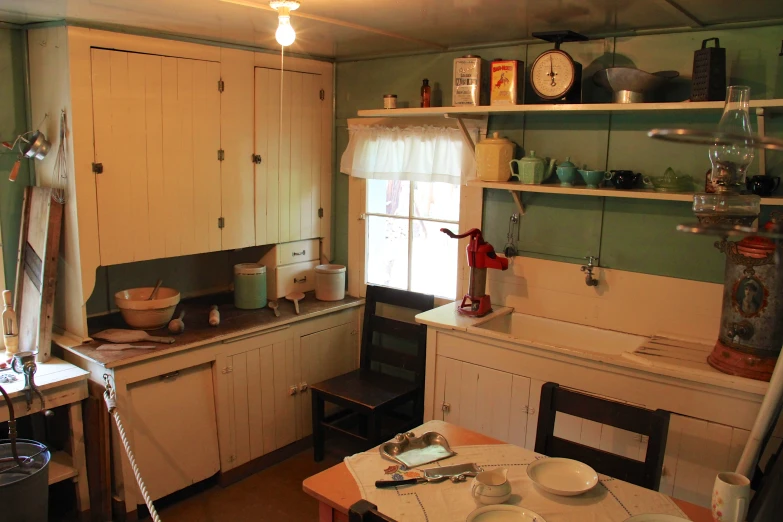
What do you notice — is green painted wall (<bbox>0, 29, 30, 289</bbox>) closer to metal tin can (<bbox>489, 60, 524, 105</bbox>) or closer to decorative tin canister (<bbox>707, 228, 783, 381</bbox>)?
metal tin can (<bbox>489, 60, 524, 105</bbox>)

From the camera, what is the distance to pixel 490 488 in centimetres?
185

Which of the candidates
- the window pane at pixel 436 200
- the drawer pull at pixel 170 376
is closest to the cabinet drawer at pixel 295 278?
the window pane at pixel 436 200

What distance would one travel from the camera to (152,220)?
10.5 ft

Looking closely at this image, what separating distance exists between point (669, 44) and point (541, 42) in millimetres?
623

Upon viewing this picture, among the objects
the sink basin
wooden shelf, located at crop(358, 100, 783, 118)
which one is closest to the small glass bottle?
wooden shelf, located at crop(358, 100, 783, 118)

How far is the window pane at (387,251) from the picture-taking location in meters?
3.95

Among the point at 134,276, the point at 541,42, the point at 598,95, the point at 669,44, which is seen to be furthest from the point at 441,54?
the point at 134,276

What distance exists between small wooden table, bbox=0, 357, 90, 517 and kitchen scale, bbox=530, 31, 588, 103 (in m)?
2.45

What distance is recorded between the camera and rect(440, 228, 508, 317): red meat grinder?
3277mm

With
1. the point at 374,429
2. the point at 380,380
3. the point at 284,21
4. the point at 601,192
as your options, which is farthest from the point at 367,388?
the point at 284,21

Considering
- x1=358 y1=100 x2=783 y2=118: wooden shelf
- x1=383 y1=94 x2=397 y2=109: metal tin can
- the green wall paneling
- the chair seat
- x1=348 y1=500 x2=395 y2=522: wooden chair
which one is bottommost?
the chair seat

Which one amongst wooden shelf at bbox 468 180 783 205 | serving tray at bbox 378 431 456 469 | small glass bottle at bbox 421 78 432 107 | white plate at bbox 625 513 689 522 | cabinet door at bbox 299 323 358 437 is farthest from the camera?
cabinet door at bbox 299 323 358 437

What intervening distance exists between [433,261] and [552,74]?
4.41ft

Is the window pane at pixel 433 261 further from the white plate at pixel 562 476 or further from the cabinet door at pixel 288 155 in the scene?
the white plate at pixel 562 476
